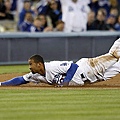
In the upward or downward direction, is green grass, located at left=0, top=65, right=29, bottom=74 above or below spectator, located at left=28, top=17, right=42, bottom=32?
below

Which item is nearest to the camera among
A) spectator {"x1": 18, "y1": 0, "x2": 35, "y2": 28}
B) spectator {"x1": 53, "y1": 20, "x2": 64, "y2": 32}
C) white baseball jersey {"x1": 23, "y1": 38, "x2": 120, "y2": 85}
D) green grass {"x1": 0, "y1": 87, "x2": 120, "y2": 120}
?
green grass {"x1": 0, "y1": 87, "x2": 120, "y2": 120}

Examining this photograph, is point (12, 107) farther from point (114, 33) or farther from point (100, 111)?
point (114, 33)

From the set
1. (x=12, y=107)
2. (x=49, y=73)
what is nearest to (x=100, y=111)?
(x=12, y=107)

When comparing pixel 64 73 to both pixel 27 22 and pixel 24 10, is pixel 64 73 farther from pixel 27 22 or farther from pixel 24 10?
pixel 24 10

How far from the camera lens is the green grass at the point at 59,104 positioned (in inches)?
313

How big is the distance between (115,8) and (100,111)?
12.0 metres

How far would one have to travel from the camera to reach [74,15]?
18531 millimetres

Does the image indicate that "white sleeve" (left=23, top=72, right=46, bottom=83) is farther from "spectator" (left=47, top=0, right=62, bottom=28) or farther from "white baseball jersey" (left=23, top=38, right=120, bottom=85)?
"spectator" (left=47, top=0, right=62, bottom=28)

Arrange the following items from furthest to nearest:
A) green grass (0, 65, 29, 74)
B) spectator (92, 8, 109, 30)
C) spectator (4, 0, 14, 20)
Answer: spectator (92, 8, 109, 30) → spectator (4, 0, 14, 20) → green grass (0, 65, 29, 74)

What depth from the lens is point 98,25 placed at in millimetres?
19344

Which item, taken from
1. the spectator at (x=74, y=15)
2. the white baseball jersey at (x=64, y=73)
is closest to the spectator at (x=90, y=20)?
the spectator at (x=74, y=15)

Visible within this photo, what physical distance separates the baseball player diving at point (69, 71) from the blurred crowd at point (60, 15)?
21.6 feet

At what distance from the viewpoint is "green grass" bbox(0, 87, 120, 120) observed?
796 centimetres

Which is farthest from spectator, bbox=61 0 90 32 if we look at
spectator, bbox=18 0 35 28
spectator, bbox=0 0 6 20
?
spectator, bbox=0 0 6 20
